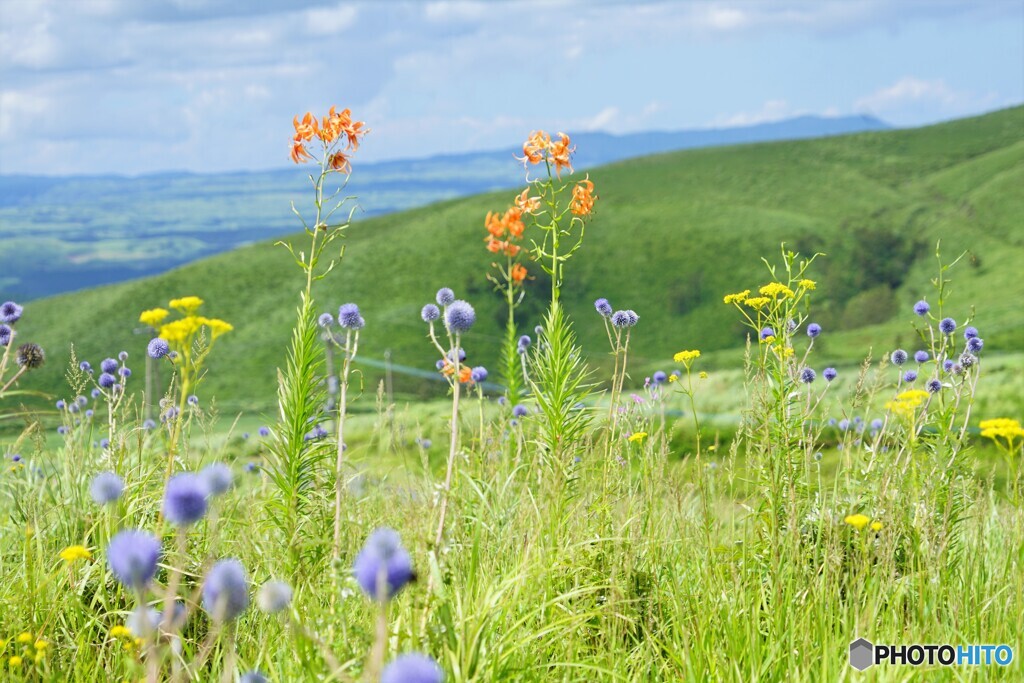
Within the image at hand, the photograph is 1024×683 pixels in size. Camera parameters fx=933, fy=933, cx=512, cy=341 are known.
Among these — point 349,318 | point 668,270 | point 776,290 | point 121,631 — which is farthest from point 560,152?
point 668,270

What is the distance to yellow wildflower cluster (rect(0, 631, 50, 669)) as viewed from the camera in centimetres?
320

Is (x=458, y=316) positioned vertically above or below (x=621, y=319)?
above

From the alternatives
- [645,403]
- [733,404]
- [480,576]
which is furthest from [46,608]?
[733,404]

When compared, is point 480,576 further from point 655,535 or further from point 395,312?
point 395,312

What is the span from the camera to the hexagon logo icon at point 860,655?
10.3ft

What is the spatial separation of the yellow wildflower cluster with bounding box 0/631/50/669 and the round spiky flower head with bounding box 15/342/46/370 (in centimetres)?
180

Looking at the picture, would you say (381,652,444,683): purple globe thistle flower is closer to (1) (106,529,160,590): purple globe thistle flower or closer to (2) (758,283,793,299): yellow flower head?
(1) (106,529,160,590): purple globe thistle flower

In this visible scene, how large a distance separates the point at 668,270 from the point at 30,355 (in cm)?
8976

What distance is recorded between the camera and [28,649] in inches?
137

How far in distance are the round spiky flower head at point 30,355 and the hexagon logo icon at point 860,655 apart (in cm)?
427

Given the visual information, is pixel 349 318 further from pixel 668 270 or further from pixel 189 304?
pixel 668 270

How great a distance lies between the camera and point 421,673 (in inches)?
61.8

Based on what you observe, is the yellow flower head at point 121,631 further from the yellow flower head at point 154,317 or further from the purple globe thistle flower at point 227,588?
the purple globe thistle flower at point 227,588

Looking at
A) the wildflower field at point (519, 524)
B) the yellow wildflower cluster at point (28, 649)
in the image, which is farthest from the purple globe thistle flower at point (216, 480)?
the yellow wildflower cluster at point (28, 649)
